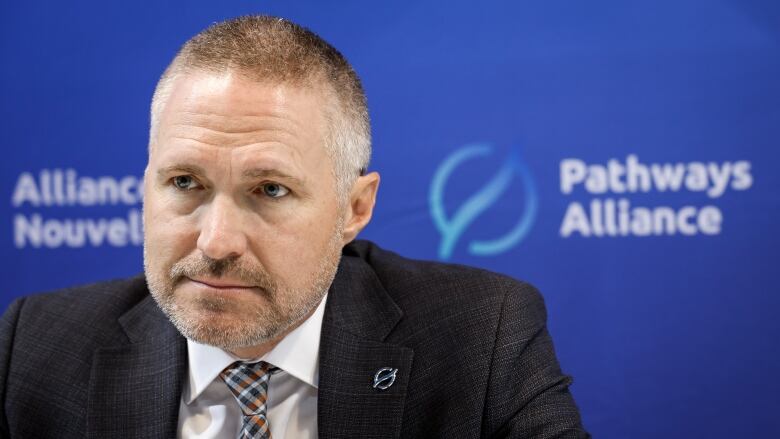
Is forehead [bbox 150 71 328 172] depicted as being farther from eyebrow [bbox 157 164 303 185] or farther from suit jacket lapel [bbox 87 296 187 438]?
suit jacket lapel [bbox 87 296 187 438]

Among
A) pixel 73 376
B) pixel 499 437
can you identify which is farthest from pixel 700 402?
pixel 73 376

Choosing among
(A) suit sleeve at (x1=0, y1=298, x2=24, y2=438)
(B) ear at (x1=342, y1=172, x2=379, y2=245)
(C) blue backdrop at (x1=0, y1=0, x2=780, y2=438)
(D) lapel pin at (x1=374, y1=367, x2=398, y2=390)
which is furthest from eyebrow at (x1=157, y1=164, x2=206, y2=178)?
(C) blue backdrop at (x1=0, y1=0, x2=780, y2=438)

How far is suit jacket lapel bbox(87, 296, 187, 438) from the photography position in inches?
82.7

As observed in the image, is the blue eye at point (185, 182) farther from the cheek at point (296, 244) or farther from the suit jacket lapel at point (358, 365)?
the suit jacket lapel at point (358, 365)

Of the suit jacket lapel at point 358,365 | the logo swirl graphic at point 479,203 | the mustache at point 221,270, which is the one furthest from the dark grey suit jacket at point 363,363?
the logo swirl graphic at point 479,203

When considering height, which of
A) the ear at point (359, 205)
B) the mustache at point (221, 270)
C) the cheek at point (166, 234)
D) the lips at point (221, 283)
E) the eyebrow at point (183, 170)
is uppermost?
the eyebrow at point (183, 170)

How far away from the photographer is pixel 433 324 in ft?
7.36

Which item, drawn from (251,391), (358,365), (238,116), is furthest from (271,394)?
(238,116)

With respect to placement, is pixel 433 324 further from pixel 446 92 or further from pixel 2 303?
pixel 2 303

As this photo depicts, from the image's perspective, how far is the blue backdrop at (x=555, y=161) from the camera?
3117 mm

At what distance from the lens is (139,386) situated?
215cm

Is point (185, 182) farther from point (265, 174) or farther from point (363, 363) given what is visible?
point (363, 363)

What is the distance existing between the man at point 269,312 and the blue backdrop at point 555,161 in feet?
2.75

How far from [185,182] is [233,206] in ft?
A: 0.48
